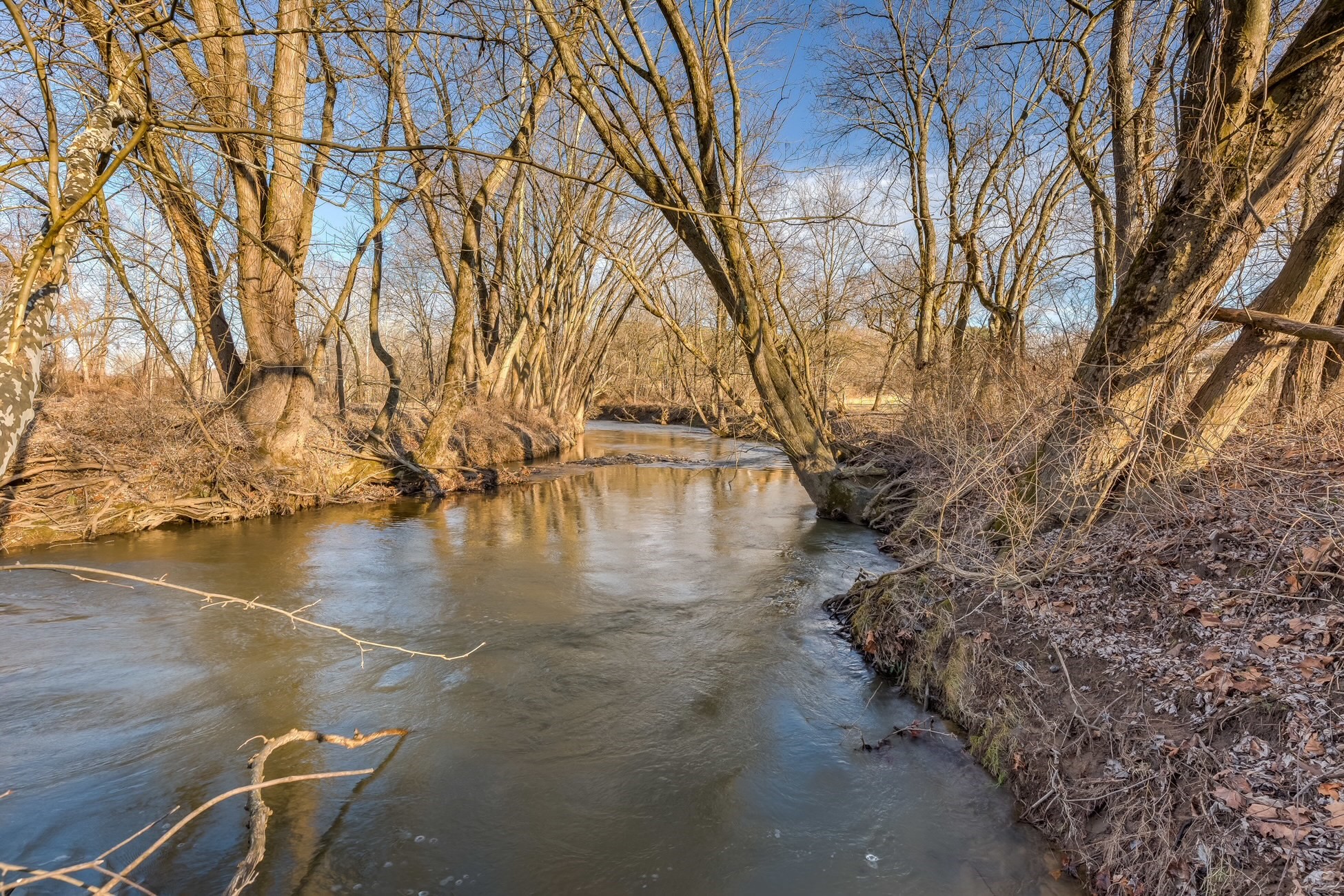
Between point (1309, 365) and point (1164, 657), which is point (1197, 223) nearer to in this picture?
point (1309, 365)

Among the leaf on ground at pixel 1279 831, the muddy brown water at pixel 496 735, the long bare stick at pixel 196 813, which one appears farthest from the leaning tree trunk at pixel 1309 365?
the long bare stick at pixel 196 813

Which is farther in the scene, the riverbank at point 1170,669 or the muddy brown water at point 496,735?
the muddy brown water at point 496,735

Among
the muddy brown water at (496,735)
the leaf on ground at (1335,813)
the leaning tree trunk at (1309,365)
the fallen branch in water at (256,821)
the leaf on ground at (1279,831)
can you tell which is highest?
the leaning tree trunk at (1309,365)

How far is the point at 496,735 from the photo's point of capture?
4637 millimetres

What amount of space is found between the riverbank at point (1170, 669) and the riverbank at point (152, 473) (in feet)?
34.4

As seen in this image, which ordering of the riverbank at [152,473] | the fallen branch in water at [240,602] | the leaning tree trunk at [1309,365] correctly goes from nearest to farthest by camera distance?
the fallen branch in water at [240,602] → the leaning tree trunk at [1309,365] → the riverbank at [152,473]

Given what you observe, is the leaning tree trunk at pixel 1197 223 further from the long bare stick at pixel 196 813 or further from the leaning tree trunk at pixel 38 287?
the leaning tree trunk at pixel 38 287

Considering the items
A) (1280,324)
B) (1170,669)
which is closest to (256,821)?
(1170,669)

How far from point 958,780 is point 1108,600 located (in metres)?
1.58

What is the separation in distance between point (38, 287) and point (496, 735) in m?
3.67

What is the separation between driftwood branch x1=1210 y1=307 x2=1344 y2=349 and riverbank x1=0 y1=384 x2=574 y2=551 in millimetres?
12405

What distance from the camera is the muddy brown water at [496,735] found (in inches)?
136

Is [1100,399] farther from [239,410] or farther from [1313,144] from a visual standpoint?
[239,410]

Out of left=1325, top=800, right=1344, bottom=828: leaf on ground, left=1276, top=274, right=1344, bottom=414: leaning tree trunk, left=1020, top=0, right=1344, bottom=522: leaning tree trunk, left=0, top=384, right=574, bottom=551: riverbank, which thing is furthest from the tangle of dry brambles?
left=0, top=384, right=574, bottom=551: riverbank
